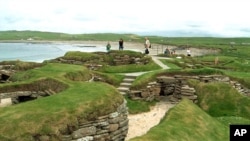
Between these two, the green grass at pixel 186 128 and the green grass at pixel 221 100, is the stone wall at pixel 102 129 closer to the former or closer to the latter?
the green grass at pixel 186 128

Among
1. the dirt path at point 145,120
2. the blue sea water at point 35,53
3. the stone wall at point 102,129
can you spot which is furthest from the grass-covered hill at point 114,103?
the blue sea water at point 35,53

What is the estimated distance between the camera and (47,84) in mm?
21953

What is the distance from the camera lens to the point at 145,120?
22672 millimetres

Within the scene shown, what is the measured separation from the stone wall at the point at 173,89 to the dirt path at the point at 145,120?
3.50 ft

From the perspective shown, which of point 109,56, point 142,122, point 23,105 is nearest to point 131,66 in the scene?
point 109,56

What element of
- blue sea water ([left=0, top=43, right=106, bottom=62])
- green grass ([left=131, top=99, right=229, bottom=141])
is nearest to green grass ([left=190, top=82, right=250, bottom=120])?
green grass ([left=131, top=99, right=229, bottom=141])

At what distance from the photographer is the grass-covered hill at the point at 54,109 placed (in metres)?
14.4

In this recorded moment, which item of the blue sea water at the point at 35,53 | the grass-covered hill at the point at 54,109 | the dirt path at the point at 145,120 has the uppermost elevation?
the grass-covered hill at the point at 54,109

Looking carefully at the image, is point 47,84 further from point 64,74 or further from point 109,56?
point 109,56

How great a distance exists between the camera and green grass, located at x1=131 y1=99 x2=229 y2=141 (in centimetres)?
1537

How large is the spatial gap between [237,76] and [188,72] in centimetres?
429

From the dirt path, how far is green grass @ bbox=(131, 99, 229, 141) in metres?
1.96

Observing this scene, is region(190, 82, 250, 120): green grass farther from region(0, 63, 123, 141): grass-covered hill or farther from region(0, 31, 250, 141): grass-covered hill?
region(0, 63, 123, 141): grass-covered hill

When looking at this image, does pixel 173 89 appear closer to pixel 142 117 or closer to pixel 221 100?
pixel 221 100
